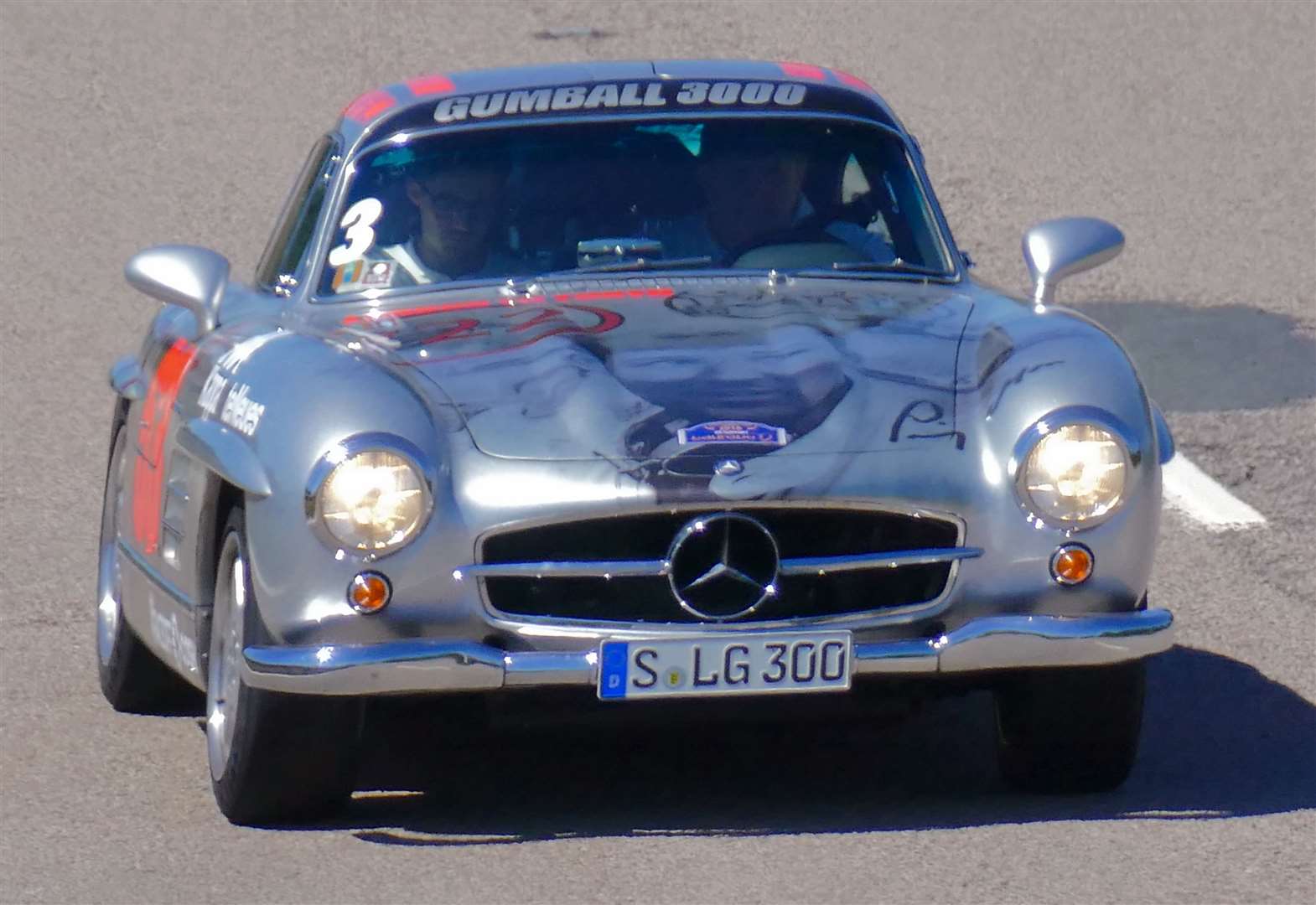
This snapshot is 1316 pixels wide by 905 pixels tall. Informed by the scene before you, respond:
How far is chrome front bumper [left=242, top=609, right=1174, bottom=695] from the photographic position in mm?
5121

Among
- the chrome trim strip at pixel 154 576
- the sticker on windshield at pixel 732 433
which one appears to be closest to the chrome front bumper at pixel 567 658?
the sticker on windshield at pixel 732 433

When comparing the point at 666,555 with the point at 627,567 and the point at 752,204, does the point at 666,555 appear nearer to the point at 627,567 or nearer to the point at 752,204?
the point at 627,567

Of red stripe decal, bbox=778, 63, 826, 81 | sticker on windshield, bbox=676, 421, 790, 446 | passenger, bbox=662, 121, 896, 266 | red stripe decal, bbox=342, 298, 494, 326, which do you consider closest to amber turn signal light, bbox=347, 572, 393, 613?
sticker on windshield, bbox=676, 421, 790, 446

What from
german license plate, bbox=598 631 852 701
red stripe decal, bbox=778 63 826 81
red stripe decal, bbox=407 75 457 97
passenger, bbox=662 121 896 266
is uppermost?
red stripe decal, bbox=778 63 826 81

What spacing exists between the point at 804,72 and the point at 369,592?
8.20ft

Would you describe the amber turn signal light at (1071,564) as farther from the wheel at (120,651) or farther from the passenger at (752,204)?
the wheel at (120,651)

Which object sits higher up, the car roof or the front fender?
the car roof

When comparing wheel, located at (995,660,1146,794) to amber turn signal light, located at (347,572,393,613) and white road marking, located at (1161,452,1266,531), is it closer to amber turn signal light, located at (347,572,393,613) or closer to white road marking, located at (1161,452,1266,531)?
amber turn signal light, located at (347,572,393,613)

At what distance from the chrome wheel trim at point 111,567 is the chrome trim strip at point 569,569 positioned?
2.12m

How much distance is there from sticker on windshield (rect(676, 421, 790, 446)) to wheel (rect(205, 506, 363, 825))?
2.83 ft

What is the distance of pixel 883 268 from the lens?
6539 mm

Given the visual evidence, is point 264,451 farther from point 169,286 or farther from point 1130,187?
point 1130,187

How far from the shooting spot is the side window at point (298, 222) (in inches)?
266

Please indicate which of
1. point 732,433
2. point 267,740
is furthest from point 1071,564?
point 267,740
